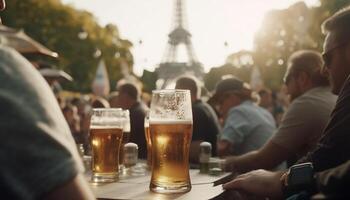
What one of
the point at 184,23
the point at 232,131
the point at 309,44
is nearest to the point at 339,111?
the point at 232,131

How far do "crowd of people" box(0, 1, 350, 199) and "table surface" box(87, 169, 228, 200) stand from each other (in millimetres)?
115

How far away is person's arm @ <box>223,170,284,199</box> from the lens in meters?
1.86

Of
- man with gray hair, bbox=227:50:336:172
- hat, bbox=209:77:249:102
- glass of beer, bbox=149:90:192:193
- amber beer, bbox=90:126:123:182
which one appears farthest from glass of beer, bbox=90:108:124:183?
hat, bbox=209:77:249:102

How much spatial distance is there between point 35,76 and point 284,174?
1306mm

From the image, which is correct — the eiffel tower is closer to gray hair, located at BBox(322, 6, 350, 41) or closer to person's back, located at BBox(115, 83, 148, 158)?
person's back, located at BBox(115, 83, 148, 158)

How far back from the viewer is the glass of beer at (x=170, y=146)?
5.92 feet

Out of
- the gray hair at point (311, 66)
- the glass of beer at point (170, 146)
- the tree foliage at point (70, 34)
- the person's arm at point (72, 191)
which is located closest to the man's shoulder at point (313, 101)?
the gray hair at point (311, 66)

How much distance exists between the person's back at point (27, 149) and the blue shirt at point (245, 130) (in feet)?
12.2

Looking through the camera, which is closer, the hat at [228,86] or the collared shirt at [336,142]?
the collared shirt at [336,142]

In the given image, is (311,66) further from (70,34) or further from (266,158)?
(70,34)

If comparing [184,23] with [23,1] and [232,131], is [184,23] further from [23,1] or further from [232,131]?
[232,131]

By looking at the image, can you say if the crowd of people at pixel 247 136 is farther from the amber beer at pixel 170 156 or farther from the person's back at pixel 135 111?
the amber beer at pixel 170 156

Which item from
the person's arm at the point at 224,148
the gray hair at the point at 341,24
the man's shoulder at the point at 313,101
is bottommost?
the person's arm at the point at 224,148

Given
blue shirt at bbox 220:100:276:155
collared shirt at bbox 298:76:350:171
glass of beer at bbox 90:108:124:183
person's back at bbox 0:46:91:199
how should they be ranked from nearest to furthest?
person's back at bbox 0:46:91:199 → collared shirt at bbox 298:76:350:171 → glass of beer at bbox 90:108:124:183 → blue shirt at bbox 220:100:276:155
